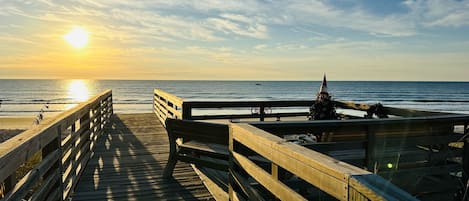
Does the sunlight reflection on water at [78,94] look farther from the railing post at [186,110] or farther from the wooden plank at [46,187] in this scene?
the wooden plank at [46,187]

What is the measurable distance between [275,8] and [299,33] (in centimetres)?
588

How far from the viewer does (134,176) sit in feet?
14.6

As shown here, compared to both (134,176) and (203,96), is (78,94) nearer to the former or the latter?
(203,96)

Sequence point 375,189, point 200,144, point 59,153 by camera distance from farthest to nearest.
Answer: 1. point 200,144
2. point 59,153
3. point 375,189

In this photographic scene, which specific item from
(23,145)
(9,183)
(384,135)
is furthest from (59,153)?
(384,135)

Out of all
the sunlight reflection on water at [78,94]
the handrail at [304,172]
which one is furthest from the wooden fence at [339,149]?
the sunlight reflection on water at [78,94]

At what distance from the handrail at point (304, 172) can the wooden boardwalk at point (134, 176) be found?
53.0 inches

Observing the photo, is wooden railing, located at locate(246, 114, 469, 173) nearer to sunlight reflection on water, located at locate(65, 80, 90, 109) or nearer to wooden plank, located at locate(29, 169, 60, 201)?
wooden plank, located at locate(29, 169, 60, 201)

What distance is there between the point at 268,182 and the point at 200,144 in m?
2.12

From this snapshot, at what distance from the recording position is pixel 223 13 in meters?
11.5

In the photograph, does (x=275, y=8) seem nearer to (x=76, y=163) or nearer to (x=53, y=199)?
(x=76, y=163)

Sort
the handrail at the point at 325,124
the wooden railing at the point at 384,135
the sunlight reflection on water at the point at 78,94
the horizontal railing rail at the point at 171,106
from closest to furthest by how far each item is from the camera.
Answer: the handrail at the point at 325,124, the wooden railing at the point at 384,135, the horizontal railing rail at the point at 171,106, the sunlight reflection on water at the point at 78,94

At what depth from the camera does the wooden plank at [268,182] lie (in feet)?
5.72

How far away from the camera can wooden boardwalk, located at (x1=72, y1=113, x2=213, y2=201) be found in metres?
3.75
